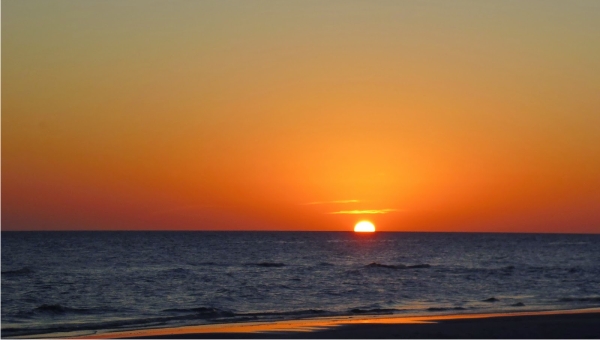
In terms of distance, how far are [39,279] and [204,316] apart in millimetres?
24213

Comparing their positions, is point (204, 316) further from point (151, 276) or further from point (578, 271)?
point (578, 271)

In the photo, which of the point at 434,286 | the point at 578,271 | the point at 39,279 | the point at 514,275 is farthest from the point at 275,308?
the point at 578,271

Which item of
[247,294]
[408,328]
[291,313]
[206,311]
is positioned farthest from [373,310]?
[247,294]

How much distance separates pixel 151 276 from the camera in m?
51.4

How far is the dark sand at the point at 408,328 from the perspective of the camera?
21.7 metres

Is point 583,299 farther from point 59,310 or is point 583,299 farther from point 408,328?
point 59,310

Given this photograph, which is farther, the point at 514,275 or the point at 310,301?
the point at 514,275

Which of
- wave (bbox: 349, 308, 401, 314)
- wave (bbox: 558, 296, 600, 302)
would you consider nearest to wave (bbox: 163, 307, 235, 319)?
wave (bbox: 349, 308, 401, 314)

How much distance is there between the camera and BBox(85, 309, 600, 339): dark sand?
71.2 feet

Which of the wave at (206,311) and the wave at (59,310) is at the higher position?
the wave at (206,311)

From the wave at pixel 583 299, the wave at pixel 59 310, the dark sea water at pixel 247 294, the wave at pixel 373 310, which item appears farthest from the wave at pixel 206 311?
the wave at pixel 583 299

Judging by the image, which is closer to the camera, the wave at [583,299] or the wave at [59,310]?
the wave at [59,310]

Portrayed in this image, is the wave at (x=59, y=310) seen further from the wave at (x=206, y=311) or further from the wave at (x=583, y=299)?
the wave at (x=583, y=299)

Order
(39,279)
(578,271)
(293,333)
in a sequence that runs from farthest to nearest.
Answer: (578,271) < (39,279) < (293,333)
